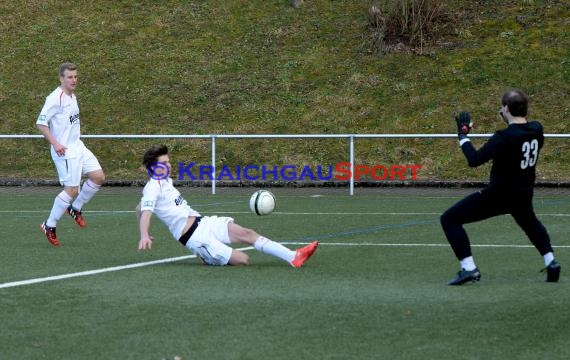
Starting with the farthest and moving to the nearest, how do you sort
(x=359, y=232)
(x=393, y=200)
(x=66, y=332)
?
(x=393, y=200) → (x=359, y=232) → (x=66, y=332)

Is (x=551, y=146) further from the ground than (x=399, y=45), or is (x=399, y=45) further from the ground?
(x=399, y=45)

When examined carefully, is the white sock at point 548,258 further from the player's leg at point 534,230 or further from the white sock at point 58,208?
the white sock at point 58,208

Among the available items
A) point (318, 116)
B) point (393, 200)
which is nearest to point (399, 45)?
point (318, 116)

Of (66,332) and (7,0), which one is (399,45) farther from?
(66,332)

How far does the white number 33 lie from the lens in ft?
27.7

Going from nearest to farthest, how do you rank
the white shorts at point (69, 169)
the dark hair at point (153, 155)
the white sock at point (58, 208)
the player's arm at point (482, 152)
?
the player's arm at point (482, 152)
the dark hair at point (153, 155)
the white sock at point (58, 208)
the white shorts at point (69, 169)

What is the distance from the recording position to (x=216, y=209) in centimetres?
1820

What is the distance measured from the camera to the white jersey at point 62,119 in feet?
42.8

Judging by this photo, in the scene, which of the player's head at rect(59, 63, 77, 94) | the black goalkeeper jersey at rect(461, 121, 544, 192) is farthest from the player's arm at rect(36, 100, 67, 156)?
the black goalkeeper jersey at rect(461, 121, 544, 192)

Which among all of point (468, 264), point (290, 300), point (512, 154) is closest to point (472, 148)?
point (512, 154)

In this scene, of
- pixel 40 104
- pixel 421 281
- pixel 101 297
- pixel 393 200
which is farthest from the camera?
pixel 40 104

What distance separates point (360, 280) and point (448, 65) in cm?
2209

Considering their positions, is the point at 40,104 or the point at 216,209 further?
the point at 40,104

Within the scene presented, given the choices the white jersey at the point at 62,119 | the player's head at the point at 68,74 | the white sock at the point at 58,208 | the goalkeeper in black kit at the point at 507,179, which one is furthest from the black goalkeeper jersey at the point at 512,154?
the white jersey at the point at 62,119
